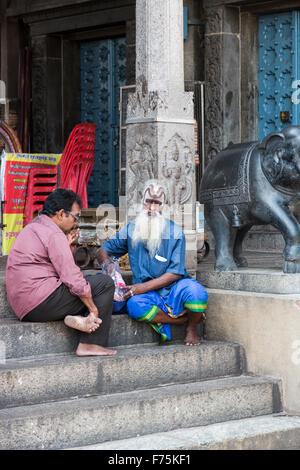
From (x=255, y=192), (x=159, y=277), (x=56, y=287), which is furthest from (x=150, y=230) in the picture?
(x=56, y=287)

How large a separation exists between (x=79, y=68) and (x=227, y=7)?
119 inches

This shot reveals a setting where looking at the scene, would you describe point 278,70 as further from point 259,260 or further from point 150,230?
point 150,230

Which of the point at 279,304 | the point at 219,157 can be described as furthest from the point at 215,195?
the point at 279,304

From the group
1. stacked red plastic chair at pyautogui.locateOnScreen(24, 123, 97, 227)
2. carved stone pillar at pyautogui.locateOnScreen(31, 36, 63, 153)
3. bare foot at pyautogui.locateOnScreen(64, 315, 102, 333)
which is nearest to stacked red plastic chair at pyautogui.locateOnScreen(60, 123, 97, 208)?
stacked red plastic chair at pyautogui.locateOnScreen(24, 123, 97, 227)

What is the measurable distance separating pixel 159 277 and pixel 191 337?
494mm

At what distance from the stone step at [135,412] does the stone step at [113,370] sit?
0.08 m

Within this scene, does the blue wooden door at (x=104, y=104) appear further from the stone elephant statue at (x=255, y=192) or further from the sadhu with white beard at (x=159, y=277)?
the sadhu with white beard at (x=159, y=277)

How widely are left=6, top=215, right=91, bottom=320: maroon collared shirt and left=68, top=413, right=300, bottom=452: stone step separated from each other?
1045mm

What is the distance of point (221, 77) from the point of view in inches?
405

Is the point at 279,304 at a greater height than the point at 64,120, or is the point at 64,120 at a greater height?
the point at 64,120

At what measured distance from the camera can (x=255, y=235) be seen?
32.9ft

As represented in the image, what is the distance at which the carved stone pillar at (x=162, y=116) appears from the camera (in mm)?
6398

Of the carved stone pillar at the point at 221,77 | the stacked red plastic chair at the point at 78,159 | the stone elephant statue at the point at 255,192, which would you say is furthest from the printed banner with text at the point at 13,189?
the stone elephant statue at the point at 255,192
